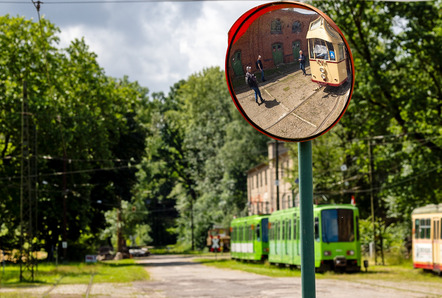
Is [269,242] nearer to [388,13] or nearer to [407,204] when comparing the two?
[407,204]

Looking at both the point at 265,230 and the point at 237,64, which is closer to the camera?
the point at 237,64

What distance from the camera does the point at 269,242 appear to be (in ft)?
141

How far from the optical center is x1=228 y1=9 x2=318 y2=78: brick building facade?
3451mm

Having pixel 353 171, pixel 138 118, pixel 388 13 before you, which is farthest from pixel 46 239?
pixel 388 13

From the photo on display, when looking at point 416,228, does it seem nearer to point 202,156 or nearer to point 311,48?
point 311,48

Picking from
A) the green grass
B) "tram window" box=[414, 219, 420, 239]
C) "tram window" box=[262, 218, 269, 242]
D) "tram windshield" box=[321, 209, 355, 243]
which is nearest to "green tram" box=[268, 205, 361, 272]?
"tram windshield" box=[321, 209, 355, 243]

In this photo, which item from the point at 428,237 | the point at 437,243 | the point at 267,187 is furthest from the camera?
the point at 267,187

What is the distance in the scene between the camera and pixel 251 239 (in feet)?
Answer: 160

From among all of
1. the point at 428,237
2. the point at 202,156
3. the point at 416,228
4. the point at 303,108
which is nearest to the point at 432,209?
the point at 428,237

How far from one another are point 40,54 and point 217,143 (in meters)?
36.0

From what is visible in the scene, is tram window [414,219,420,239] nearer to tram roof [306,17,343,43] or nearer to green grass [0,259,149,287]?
green grass [0,259,149,287]

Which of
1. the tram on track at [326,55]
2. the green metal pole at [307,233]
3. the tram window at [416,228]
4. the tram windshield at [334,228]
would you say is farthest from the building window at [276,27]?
the tram windshield at [334,228]

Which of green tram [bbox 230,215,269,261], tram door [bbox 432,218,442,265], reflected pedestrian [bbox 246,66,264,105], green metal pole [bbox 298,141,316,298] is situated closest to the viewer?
green metal pole [bbox 298,141,316,298]

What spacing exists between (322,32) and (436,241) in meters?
27.4
